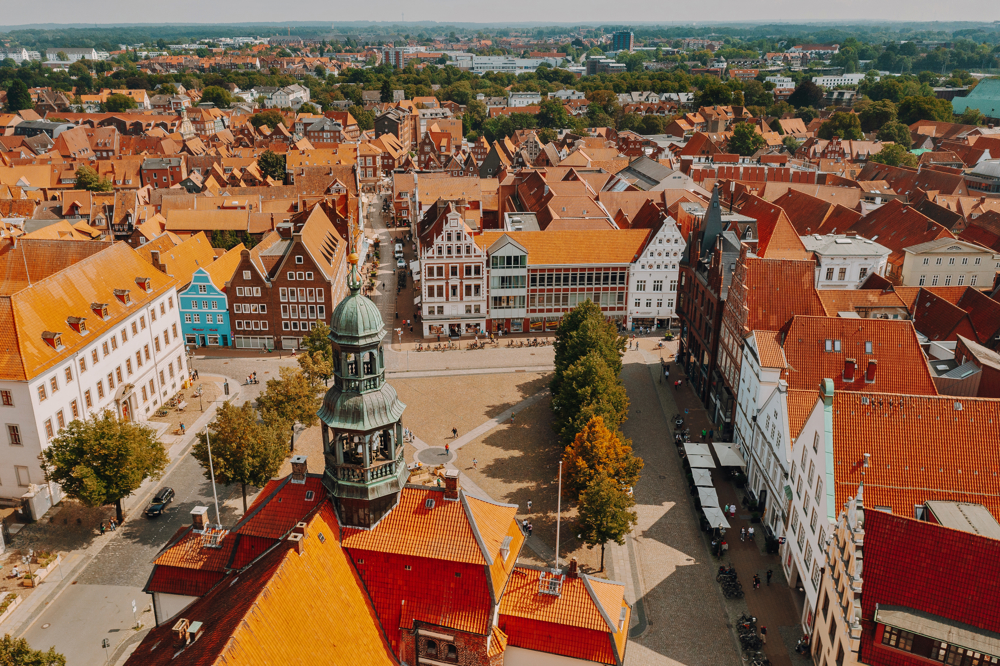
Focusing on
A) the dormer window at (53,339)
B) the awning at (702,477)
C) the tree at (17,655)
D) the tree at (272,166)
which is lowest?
the awning at (702,477)

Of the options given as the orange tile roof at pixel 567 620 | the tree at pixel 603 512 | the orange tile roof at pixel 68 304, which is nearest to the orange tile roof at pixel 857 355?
the tree at pixel 603 512

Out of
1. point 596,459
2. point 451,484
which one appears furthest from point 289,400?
point 451,484

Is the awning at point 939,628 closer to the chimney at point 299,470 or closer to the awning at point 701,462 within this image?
the awning at point 701,462

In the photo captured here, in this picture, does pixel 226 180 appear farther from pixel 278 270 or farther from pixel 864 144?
pixel 864 144

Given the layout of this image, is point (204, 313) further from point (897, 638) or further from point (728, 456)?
point (897, 638)

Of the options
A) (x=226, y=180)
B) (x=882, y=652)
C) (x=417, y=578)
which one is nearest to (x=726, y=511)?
(x=882, y=652)
